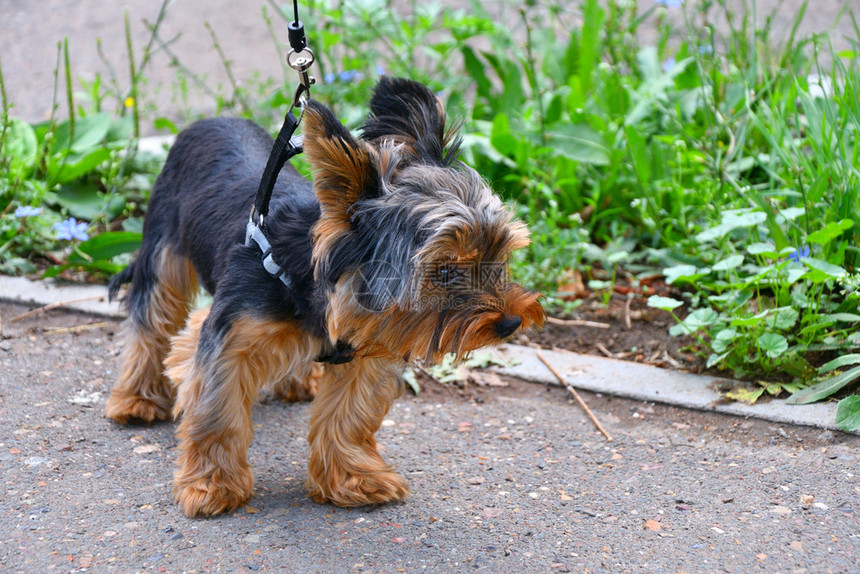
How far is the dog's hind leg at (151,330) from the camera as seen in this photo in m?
4.19

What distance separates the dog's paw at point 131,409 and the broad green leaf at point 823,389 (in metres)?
3.00

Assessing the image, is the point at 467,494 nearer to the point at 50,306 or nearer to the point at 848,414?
the point at 848,414

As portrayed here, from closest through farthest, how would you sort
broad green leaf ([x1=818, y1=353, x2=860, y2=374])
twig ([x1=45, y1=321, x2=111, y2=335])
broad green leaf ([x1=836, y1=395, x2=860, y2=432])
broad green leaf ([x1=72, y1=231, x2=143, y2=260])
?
broad green leaf ([x1=836, y1=395, x2=860, y2=432]) < broad green leaf ([x1=818, y1=353, x2=860, y2=374]) < twig ([x1=45, y1=321, x2=111, y2=335]) < broad green leaf ([x1=72, y1=231, x2=143, y2=260])

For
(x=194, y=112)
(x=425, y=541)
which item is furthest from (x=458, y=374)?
(x=194, y=112)

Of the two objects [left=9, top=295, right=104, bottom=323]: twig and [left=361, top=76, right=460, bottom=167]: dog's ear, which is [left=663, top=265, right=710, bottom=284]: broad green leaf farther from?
[left=9, top=295, right=104, bottom=323]: twig

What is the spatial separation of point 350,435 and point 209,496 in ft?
1.99

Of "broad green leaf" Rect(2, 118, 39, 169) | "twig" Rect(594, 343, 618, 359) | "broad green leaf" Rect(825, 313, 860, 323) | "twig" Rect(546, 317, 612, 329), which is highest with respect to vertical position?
"broad green leaf" Rect(2, 118, 39, 169)

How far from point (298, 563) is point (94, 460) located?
1240 millimetres

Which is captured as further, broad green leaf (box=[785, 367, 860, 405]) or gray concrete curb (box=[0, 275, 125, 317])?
gray concrete curb (box=[0, 275, 125, 317])

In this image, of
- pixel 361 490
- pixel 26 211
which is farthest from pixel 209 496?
pixel 26 211

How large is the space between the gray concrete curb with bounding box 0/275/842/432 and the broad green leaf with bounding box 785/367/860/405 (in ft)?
0.10

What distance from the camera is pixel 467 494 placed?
12.0 feet

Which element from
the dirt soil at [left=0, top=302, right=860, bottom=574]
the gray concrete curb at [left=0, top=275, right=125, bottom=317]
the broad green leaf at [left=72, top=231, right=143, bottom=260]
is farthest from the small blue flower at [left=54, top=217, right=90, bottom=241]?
the dirt soil at [left=0, top=302, right=860, bottom=574]

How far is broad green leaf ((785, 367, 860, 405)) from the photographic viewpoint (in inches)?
157
